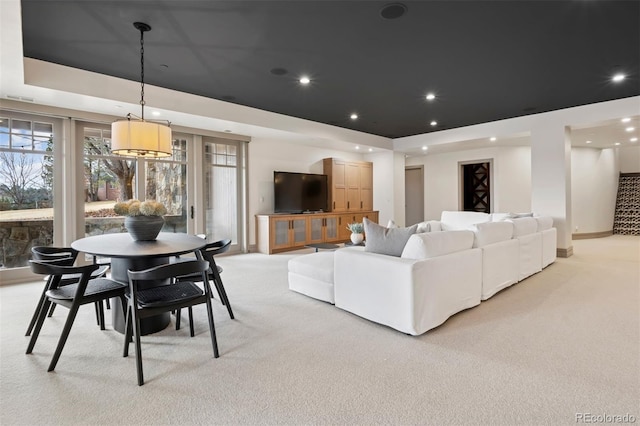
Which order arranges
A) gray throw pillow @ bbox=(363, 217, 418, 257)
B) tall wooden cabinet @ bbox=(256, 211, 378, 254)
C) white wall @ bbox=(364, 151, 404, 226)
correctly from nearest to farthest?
gray throw pillow @ bbox=(363, 217, 418, 257), tall wooden cabinet @ bbox=(256, 211, 378, 254), white wall @ bbox=(364, 151, 404, 226)

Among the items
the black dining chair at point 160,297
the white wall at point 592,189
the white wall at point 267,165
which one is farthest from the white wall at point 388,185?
the black dining chair at point 160,297

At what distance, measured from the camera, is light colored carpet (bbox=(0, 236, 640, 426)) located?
1.69m

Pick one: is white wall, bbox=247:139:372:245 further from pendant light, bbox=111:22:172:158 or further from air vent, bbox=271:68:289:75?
pendant light, bbox=111:22:172:158

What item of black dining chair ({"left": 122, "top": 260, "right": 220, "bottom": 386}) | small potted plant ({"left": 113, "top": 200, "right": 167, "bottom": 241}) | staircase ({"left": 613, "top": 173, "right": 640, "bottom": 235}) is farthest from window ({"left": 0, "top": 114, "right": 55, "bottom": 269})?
staircase ({"left": 613, "top": 173, "right": 640, "bottom": 235})

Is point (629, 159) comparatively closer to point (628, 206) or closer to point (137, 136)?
point (628, 206)

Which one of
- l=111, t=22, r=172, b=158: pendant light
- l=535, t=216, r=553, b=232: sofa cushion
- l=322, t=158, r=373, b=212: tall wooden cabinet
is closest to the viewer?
l=111, t=22, r=172, b=158: pendant light

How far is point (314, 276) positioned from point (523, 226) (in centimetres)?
291

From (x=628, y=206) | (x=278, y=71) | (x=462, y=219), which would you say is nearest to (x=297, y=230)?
(x=462, y=219)

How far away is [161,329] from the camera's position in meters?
2.77

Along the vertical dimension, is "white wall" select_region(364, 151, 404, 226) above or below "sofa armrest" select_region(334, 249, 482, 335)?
above

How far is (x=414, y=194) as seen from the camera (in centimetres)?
1037

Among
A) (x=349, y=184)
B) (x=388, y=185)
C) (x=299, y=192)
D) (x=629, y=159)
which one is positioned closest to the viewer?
(x=299, y=192)

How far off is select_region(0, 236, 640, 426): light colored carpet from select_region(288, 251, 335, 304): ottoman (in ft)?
0.61

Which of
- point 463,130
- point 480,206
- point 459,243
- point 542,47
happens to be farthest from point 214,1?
point 480,206
